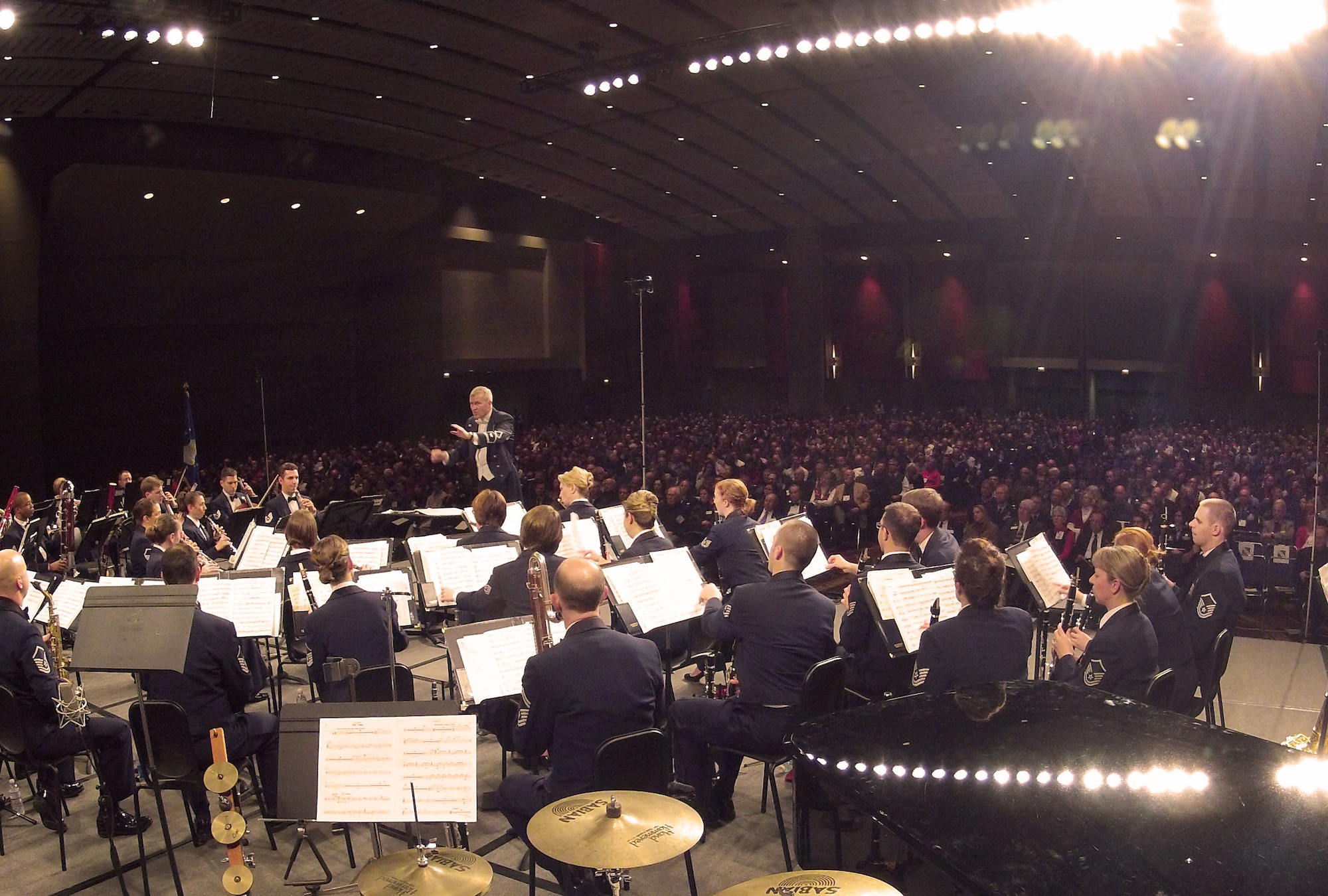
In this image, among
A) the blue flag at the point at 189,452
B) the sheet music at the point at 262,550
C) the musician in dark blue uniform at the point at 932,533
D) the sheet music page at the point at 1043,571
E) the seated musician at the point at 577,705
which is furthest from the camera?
the blue flag at the point at 189,452

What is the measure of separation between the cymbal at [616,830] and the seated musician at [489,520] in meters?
4.07

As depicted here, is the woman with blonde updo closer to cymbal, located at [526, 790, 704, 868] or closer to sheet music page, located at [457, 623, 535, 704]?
sheet music page, located at [457, 623, 535, 704]

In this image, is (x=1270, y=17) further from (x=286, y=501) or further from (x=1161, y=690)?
(x=286, y=501)

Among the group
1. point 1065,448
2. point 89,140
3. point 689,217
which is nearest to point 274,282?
point 89,140

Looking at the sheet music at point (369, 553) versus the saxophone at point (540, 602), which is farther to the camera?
the sheet music at point (369, 553)

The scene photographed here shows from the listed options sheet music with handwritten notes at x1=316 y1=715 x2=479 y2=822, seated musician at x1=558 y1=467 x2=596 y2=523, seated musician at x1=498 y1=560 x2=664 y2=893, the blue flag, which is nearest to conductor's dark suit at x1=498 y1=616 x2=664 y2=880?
seated musician at x1=498 y1=560 x2=664 y2=893

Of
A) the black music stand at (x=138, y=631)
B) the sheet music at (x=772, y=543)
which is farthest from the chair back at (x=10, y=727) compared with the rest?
the sheet music at (x=772, y=543)

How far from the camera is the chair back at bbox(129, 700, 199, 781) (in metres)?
4.89

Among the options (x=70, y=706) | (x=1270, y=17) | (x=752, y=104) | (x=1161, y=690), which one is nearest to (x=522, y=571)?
(x=70, y=706)

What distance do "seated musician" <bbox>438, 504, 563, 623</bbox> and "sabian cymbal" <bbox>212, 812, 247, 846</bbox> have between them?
2.64m

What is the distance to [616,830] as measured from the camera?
317cm

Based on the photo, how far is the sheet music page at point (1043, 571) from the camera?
6141 millimetres

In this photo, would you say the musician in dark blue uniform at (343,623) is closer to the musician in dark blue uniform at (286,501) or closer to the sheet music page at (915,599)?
the sheet music page at (915,599)

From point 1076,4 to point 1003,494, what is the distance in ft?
17.6
